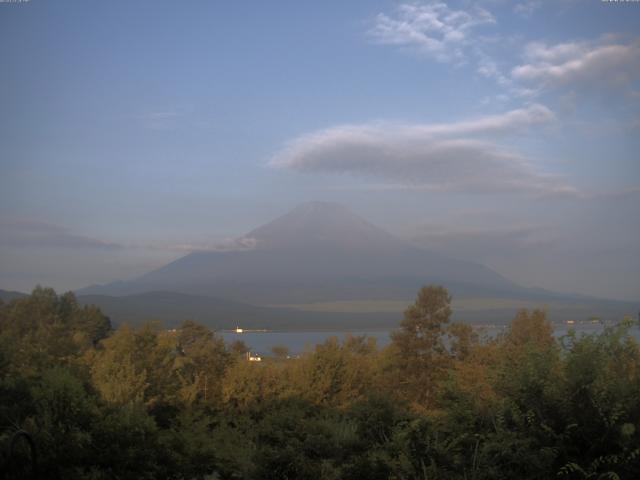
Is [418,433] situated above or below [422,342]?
above

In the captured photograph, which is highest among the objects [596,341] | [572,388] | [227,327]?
[596,341]

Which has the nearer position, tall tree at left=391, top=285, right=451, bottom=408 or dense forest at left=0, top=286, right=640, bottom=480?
dense forest at left=0, top=286, right=640, bottom=480

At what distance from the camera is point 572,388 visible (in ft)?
18.6

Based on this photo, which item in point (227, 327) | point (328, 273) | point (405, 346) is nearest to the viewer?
point (405, 346)

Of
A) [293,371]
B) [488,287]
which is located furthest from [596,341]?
[488,287]

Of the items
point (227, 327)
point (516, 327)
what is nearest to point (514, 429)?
point (516, 327)

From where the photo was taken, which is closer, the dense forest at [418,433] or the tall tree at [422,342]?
the dense forest at [418,433]

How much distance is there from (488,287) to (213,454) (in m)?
187

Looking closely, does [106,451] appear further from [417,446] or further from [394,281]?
[394,281]

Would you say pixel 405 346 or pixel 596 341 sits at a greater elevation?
pixel 596 341

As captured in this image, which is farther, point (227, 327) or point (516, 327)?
point (227, 327)

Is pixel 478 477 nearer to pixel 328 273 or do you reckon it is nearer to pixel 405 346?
pixel 405 346

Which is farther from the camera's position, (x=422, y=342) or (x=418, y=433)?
(x=422, y=342)

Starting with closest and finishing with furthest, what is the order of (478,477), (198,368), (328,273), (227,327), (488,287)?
(478,477), (198,368), (227,327), (328,273), (488,287)
